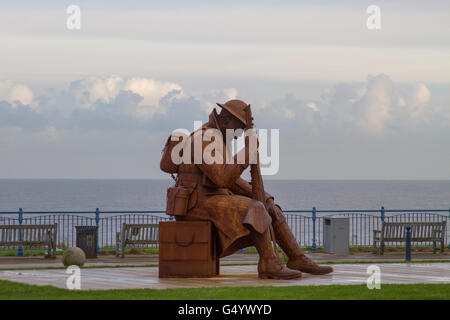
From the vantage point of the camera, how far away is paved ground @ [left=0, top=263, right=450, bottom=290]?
13.0m

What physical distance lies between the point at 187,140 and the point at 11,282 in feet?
10.7

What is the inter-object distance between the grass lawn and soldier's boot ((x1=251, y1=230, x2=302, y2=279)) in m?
1.21

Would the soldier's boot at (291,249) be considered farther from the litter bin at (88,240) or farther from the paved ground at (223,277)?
the litter bin at (88,240)

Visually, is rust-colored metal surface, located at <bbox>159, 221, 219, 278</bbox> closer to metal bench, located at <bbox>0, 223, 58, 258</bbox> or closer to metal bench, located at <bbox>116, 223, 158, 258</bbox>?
metal bench, located at <bbox>0, 223, 58, 258</bbox>

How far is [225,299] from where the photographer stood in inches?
426

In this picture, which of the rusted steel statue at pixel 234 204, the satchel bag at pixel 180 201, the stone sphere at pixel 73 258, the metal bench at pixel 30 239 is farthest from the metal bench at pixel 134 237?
the satchel bag at pixel 180 201

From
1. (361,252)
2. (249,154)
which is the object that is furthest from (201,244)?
(361,252)

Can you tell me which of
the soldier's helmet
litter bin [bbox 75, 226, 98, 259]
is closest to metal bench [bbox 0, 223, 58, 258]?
litter bin [bbox 75, 226, 98, 259]

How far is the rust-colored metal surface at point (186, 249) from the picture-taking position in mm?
13656

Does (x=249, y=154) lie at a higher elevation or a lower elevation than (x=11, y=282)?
higher

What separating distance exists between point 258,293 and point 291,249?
280 centimetres

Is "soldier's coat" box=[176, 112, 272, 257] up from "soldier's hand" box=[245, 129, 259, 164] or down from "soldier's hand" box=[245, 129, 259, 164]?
down
